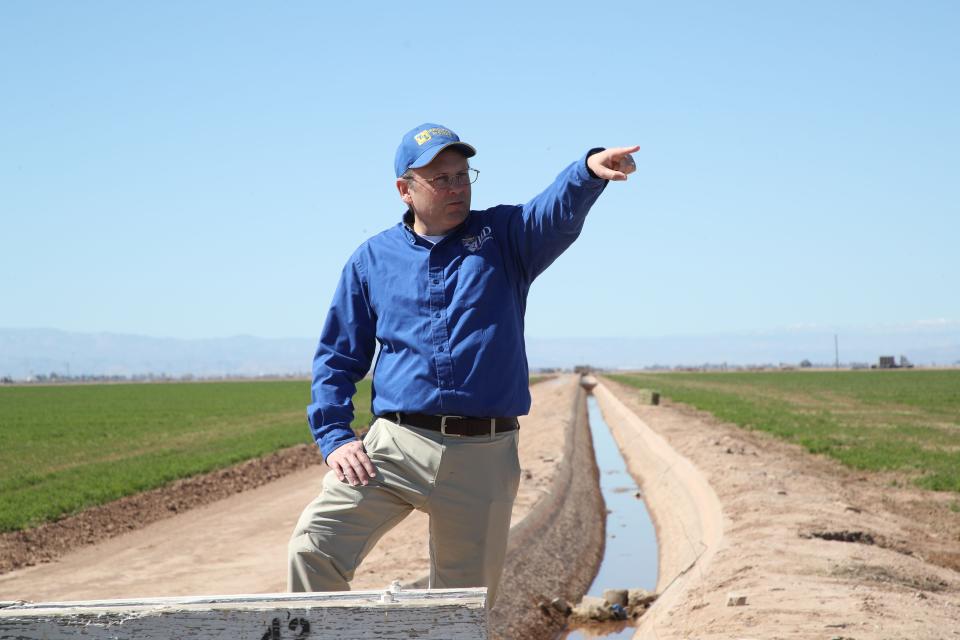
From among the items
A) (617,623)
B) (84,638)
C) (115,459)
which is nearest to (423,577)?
(617,623)

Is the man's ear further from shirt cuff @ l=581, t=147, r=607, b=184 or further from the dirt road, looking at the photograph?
the dirt road

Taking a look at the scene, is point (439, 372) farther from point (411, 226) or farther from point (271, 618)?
point (271, 618)

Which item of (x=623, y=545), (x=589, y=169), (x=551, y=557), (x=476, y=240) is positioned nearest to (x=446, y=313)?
(x=476, y=240)

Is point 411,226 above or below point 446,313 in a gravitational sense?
above

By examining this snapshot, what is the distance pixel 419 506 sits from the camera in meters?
3.71

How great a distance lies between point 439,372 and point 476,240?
491 mm

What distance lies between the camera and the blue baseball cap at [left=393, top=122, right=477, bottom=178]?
368cm

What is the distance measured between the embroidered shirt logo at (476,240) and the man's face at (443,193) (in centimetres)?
9

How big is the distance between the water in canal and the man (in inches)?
197

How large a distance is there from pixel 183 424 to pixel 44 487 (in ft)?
59.4

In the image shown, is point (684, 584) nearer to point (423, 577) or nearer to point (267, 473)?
point (423, 577)

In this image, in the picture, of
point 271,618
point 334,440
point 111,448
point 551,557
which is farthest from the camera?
point 111,448

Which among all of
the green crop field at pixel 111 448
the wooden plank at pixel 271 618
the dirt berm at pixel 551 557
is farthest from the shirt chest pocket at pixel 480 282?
the green crop field at pixel 111 448

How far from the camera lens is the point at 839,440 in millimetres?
21188
